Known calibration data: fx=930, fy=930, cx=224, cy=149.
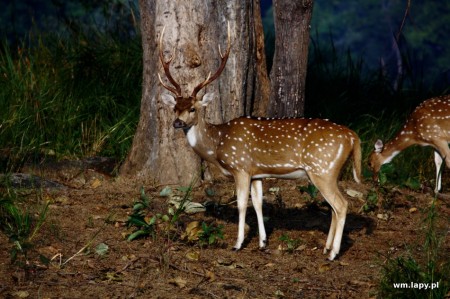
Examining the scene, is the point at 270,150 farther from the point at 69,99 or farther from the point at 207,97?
the point at 69,99

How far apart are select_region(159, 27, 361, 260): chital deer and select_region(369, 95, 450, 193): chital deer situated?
307 cm

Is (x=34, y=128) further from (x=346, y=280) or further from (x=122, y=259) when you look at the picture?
(x=346, y=280)

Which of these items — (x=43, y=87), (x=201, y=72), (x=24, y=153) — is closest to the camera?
(x=201, y=72)

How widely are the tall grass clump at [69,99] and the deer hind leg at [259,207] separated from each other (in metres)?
2.40

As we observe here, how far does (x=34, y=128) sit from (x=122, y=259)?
10.7 feet

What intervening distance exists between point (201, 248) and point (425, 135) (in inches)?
167

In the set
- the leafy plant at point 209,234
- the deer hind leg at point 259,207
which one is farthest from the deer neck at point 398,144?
the leafy plant at point 209,234

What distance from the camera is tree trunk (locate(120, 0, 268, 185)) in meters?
8.65

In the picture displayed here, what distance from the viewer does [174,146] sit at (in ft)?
29.1

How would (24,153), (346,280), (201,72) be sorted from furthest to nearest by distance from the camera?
1. (24,153)
2. (201,72)
3. (346,280)

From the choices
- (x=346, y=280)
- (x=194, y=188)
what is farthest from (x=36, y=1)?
(x=346, y=280)

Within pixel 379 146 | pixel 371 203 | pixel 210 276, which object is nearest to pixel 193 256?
pixel 210 276

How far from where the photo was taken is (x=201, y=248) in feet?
24.0

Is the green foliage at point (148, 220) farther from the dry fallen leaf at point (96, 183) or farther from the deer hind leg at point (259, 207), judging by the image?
the dry fallen leaf at point (96, 183)
